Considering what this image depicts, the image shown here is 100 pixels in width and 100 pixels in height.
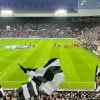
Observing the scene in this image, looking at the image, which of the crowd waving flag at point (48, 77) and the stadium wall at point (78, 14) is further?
the stadium wall at point (78, 14)

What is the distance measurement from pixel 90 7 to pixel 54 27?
741 inches

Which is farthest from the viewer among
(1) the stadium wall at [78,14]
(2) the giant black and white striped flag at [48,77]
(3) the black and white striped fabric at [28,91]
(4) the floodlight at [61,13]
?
(4) the floodlight at [61,13]

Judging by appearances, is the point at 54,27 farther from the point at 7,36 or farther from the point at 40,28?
the point at 7,36

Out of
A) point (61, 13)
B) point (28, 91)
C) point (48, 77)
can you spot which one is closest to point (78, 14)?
point (61, 13)

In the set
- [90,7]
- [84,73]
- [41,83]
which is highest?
[90,7]

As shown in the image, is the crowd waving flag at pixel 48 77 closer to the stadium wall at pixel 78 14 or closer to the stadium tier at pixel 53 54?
the stadium tier at pixel 53 54

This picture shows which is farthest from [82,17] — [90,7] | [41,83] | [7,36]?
[41,83]

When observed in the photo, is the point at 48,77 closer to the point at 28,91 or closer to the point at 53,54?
the point at 28,91

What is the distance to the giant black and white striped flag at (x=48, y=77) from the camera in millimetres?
11273

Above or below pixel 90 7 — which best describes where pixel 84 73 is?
below

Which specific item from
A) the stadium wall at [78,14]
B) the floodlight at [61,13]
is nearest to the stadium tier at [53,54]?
the stadium wall at [78,14]

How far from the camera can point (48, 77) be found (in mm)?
11578

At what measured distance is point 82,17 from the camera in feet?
379

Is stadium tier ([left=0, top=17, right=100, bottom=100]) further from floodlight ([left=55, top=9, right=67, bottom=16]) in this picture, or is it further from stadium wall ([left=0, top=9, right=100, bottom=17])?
floodlight ([left=55, top=9, right=67, bottom=16])
